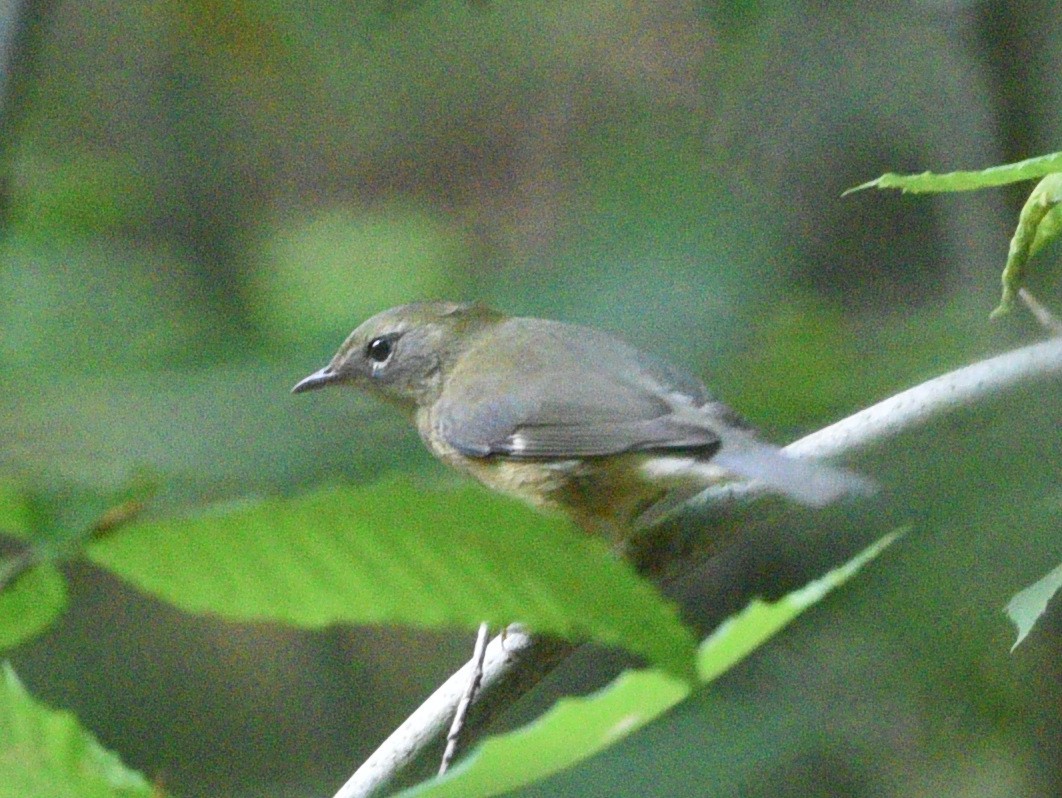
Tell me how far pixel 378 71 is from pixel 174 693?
251 cm

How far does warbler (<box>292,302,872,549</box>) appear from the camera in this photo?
238cm

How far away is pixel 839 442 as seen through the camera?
5.59 feet

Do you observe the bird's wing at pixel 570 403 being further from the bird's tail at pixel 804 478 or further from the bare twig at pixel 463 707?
the bare twig at pixel 463 707

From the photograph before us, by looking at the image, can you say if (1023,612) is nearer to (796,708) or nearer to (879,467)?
(879,467)

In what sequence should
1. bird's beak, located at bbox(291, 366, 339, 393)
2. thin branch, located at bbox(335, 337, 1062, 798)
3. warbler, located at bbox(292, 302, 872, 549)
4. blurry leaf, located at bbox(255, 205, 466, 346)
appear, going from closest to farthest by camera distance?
thin branch, located at bbox(335, 337, 1062, 798)
warbler, located at bbox(292, 302, 872, 549)
bird's beak, located at bbox(291, 366, 339, 393)
blurry leaf, located at bbox(255, 205, 466, 346)

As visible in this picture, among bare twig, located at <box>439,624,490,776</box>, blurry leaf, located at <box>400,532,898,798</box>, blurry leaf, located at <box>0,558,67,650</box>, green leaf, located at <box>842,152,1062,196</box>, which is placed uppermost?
green leaf, located at <box>842,152,1062,196</box>

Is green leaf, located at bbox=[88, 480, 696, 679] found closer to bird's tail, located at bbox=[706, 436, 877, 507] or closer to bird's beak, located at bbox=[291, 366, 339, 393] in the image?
bird's tail, located at bbox=[706, 436, 877, 507]

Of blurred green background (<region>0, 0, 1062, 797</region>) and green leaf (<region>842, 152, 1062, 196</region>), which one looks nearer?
green leaf (<region>842, 152, 1062, 196</region>)

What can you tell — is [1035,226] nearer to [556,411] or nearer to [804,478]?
[804,478]

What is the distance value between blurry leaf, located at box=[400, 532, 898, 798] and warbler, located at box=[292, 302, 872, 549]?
104cm

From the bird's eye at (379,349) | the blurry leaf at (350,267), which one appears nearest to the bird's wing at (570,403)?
the bird's eye at (379,349)

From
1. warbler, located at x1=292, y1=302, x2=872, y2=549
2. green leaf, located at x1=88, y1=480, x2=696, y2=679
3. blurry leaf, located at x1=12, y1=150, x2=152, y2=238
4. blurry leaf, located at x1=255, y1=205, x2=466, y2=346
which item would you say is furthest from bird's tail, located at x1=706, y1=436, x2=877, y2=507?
blurry leaf, located at x1=12, y1=150, x2=152, y2=238

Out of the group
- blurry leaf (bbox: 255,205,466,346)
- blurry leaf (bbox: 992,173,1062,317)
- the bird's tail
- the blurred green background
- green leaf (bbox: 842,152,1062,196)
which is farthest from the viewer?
blurry leaf (bbox: 255,205,466,346)

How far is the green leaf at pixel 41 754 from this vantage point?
0.70m
